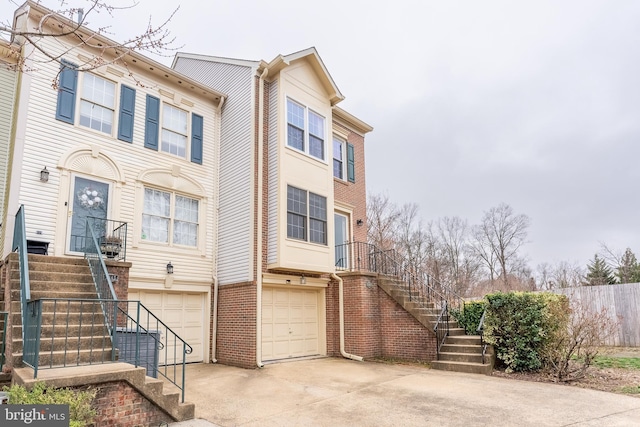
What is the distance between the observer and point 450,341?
33.4 feet

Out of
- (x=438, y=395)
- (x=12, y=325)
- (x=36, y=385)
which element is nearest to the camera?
(x=36, y=385)

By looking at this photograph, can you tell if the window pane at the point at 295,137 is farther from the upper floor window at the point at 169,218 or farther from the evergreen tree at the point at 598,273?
the evergreen tree at the point at 598,273

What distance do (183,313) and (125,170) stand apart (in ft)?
13.2

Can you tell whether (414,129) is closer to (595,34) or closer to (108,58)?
(595,34)

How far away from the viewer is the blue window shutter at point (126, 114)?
10367 millimetres

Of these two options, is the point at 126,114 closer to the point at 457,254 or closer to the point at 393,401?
the point at 393,401

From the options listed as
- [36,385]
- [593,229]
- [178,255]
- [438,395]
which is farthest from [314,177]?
[593,229]

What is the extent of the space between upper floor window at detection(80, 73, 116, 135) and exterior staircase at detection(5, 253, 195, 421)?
380 cm

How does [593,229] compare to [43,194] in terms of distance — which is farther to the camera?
[593,229]

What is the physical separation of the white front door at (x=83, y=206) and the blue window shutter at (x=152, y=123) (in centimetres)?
169

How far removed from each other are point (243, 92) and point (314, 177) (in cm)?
324

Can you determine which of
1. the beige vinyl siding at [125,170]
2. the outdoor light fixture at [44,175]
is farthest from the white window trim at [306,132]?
the outdoor light fixture at [44,175]

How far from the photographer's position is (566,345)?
8492 millimetres

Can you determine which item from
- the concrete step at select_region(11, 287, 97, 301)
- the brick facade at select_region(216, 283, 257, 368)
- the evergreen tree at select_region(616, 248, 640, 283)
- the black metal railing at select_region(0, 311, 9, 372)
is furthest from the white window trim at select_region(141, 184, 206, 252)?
the evergreen tree at select_region(616, 248, 640, 283)
